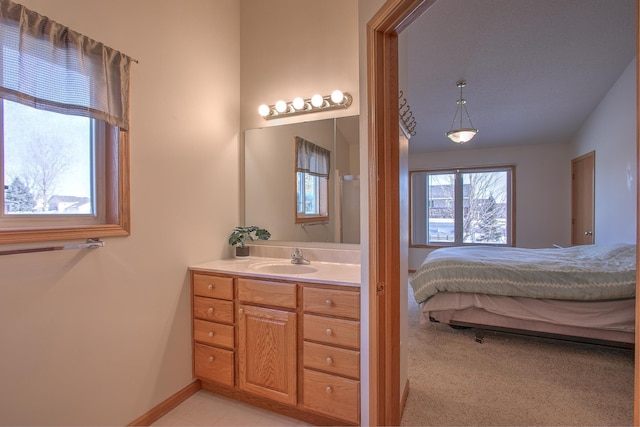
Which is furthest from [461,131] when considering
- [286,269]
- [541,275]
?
[286,269]

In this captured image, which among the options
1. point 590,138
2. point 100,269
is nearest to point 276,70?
point 100,269

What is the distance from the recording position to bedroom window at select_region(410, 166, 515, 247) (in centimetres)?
538

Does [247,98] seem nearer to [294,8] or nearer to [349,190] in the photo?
[294,8]

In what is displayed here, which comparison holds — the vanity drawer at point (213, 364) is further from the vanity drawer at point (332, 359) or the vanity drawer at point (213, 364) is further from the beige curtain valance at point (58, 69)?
the beige curtain valance at point (58, 69)

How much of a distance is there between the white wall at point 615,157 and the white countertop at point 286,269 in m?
1.81

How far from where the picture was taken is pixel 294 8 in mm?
2227

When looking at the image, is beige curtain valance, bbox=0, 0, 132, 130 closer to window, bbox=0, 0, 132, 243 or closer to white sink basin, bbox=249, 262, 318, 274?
window, bbox=0, 0, 132, 243

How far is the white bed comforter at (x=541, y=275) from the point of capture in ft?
7.79

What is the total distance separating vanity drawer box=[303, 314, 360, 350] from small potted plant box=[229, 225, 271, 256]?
3.09 ft

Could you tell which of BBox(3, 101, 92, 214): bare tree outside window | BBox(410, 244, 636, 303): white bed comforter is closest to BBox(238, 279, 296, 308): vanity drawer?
BBox(3, 101, 92, 214): bare tree outside window

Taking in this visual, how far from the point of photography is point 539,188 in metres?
5.06

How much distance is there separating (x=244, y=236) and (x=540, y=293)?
253 cm

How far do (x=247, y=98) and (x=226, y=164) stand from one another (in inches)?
23.4

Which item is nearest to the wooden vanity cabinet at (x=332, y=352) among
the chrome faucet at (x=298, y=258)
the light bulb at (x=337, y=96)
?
the chrome faucet at (x=298, y=258)
